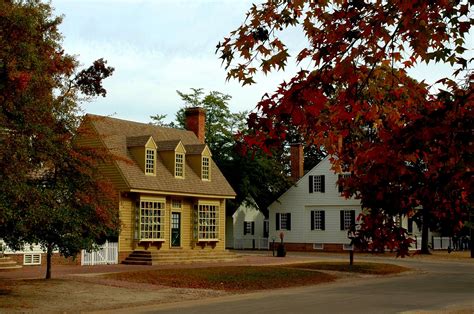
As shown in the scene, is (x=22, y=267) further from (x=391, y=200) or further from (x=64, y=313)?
(x=391, y=200)

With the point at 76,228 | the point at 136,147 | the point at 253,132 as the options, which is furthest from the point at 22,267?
the point at 253,132

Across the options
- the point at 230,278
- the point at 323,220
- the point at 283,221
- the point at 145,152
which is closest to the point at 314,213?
the point at 323,220

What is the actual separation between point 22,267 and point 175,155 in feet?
37.7

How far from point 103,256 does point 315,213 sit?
78.4ft

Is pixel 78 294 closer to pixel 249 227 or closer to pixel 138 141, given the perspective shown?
pixel 138 141

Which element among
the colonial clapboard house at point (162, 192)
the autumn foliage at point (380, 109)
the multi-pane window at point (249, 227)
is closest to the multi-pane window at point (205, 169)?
the colonial clapboard house at point (162, 192)

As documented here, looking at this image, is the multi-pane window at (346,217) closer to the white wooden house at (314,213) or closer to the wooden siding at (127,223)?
the white wooden house at (314,213)

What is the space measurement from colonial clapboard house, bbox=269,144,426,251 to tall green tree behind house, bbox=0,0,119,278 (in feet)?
108

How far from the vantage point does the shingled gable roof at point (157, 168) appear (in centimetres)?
3459

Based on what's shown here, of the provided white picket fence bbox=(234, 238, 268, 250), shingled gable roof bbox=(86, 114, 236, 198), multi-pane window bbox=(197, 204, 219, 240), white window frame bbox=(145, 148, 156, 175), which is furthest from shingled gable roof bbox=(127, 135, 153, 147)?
white picket fence bbox=(234, 238, 268, 250)

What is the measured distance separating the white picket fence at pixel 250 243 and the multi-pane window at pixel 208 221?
17.4m

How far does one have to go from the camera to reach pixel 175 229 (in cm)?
3709

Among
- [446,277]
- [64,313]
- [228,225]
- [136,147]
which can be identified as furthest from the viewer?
[228,225]

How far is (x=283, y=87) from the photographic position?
21.1ft
